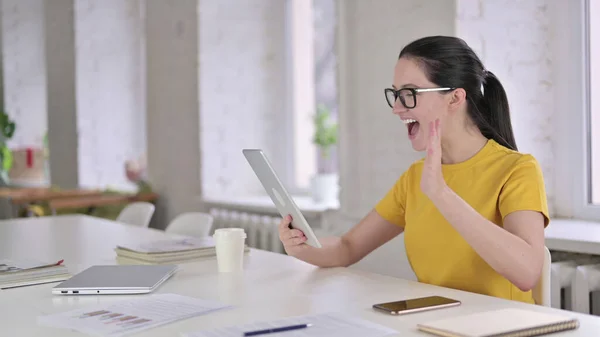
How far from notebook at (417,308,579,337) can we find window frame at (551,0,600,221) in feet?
5.06

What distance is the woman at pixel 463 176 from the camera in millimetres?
1692

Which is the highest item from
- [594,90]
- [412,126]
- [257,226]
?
[594,90]

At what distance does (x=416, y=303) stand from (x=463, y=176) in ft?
1.68

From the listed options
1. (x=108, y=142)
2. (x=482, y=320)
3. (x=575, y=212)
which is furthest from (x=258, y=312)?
(x=108, y=142)

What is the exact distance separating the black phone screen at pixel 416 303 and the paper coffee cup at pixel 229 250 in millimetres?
566

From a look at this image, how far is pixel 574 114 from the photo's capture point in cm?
272

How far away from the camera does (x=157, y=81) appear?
190 inches

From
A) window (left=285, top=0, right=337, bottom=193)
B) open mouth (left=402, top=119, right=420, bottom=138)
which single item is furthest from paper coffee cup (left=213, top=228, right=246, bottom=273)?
window (left=285, top=0, right=337, bottom=193)

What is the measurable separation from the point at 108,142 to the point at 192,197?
5.70ft

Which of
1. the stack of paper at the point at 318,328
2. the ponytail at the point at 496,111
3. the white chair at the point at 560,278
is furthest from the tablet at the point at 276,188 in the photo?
the white chair at the point at 560,278

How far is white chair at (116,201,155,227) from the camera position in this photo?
325 centimetres

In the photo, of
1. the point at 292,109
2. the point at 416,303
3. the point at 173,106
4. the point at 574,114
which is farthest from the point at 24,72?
the point at 416,303

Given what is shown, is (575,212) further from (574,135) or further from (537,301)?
(537,301)

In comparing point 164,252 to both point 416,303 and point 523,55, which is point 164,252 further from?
point 523,55
